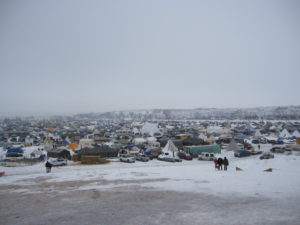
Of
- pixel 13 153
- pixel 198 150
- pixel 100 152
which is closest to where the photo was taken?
pixel 100 152

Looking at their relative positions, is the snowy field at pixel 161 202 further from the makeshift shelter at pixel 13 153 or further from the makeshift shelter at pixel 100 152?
the makeshift shelter at pixel 13 153

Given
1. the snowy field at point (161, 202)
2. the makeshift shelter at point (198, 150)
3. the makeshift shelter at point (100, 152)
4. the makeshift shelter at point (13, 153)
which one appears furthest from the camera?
the makeshift shelter at point (198, 150)

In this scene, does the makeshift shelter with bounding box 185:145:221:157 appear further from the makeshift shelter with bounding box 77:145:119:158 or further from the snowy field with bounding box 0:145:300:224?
the snowy field with bounding box 0:145:300:224

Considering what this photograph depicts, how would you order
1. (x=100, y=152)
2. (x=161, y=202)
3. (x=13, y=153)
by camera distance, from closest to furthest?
1. (x=161, y=202)
2. (x=100, y=152)
3. (x=13, y=153)

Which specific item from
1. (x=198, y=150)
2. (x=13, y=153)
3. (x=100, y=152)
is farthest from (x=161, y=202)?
(x=13, y=153)

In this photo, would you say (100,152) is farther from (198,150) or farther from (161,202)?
(161,202)

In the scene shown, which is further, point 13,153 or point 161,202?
point 13,153

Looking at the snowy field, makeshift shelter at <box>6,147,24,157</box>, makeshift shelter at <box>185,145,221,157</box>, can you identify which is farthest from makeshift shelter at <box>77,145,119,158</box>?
the snowy field

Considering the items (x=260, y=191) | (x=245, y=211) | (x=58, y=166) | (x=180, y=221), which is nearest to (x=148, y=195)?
(x=180, y=221)

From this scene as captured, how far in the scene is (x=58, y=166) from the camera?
2039 cm

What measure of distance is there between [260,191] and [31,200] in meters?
8.38

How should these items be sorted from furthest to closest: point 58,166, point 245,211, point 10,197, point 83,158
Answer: point 83,158
point 58,166
point 10,197
point 245,211

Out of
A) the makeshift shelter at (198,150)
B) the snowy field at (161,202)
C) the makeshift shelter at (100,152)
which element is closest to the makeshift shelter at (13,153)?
the makeshift shelter at (100,152)

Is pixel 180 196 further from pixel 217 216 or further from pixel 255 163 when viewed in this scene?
pixel 255 163
